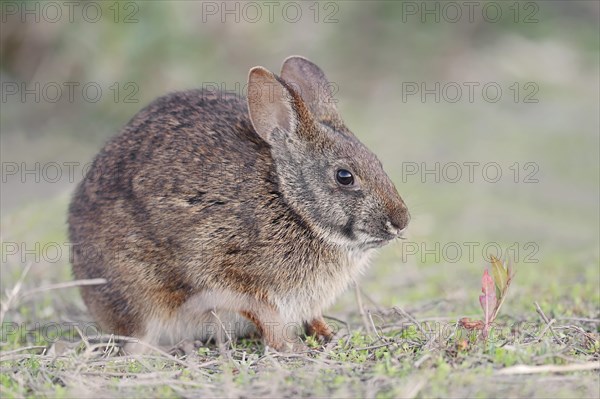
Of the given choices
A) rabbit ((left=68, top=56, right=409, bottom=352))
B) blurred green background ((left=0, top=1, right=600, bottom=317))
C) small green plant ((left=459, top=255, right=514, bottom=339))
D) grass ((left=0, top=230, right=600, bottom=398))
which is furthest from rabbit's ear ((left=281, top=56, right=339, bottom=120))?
blurred green background ((left=0, top=1, right=600, bottom=317))

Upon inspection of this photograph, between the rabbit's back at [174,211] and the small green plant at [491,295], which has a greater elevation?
the rabbit's back at [174,211]

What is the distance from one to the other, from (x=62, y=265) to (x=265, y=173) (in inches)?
131

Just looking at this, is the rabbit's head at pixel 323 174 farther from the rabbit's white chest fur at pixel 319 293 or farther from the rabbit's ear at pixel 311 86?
the rabbit's ear at pixel 311 86

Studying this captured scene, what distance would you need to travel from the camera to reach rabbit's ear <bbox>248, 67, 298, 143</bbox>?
5.77 meters

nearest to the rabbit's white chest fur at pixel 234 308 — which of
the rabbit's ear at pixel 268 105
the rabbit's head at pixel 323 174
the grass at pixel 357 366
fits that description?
the grass at pixel 357 366

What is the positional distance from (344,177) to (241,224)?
29.8 inches

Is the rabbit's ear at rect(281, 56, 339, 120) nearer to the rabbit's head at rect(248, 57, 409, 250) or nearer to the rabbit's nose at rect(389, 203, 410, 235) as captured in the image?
the rabbit's head at rect(248, 57, 409, 250)

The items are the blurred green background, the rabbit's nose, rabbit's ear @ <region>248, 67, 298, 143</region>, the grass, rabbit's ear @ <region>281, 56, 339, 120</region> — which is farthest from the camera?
the blurred green background

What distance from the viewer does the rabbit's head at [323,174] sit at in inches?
224

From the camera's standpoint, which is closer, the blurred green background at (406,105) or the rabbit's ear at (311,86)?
the rabbit's ear at (311,86)

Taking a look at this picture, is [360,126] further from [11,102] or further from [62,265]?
[62,265]

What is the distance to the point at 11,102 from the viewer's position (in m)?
12.9

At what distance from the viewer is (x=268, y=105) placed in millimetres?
5855

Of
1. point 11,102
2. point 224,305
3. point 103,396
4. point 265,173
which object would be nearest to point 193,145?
point 265,173
